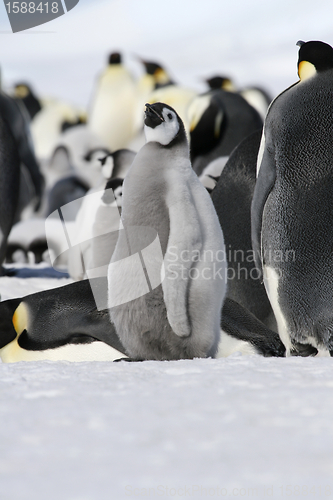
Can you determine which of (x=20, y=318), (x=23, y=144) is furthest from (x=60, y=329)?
(x=23, y=144)

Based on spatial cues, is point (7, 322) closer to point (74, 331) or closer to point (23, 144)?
point (74, 331)

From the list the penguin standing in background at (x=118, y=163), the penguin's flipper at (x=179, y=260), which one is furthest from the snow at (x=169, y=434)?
the penguin standing in background at (x=118, y=163)

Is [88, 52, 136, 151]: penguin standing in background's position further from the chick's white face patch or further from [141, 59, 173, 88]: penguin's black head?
the chick's white face patch

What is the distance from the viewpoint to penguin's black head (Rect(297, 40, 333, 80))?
7.27 feet

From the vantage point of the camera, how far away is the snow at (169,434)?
837mm

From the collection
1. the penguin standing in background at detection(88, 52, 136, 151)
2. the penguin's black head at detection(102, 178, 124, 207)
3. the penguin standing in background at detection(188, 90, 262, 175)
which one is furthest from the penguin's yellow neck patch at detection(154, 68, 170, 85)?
the penguin's black head at detection(102, 178, 124, 207)

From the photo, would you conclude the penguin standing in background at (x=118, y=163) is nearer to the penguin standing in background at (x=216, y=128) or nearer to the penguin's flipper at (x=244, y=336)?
the penguin standing in background at (x=216, y=128)

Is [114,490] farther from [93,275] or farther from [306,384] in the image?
[93,275]

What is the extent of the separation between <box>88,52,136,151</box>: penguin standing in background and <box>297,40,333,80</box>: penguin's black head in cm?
848

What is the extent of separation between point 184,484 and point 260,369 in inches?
23.5

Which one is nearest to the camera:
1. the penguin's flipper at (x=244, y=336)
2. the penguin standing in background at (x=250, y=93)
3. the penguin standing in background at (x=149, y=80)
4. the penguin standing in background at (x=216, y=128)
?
the penguin's flipper at (x=244, y=336)

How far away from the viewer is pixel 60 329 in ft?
7.54

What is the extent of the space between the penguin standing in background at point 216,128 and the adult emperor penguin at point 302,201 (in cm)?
282

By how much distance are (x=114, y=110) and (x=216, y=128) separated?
6122 millimetres
